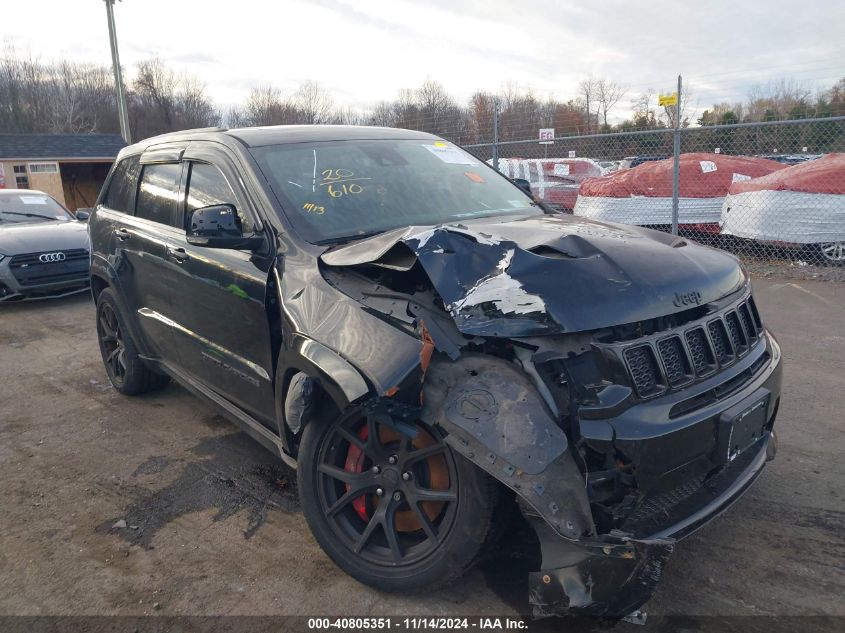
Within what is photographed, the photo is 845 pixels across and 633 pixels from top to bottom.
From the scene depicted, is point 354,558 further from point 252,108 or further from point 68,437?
point 252,108

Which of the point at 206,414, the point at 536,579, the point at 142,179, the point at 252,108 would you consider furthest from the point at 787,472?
the point at 252,108

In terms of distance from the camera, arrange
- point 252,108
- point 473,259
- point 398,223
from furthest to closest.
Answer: point 252,108 → point 398,223 → point 473,259

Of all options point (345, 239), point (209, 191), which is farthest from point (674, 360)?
point (209, 191)

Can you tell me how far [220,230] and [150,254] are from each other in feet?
4.60

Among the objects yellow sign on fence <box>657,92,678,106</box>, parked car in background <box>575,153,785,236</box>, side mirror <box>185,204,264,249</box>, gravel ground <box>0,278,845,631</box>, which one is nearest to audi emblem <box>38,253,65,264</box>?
gravel ground <box>0,278,845,631</box>

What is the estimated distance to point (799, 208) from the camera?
8.86 m

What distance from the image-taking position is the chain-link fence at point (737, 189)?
28.7ft

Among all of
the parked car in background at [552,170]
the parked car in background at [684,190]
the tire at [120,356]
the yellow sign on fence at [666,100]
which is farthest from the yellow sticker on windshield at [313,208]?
the parked car in background at [552,170]

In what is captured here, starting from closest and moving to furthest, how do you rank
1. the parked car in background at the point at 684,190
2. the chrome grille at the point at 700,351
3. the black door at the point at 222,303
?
1. the chrome grille at the point at 700,351
2. the black door at the point at 222,303
3. the parked car in background at the point at 684,190

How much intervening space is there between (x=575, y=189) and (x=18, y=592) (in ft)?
39.5

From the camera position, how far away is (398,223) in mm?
3348

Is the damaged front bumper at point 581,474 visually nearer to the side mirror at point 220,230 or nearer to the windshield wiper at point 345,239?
the windshield wiper at point 345,239

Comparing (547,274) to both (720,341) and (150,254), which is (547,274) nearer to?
(720,341)

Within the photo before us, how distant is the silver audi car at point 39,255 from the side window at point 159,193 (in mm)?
5276
